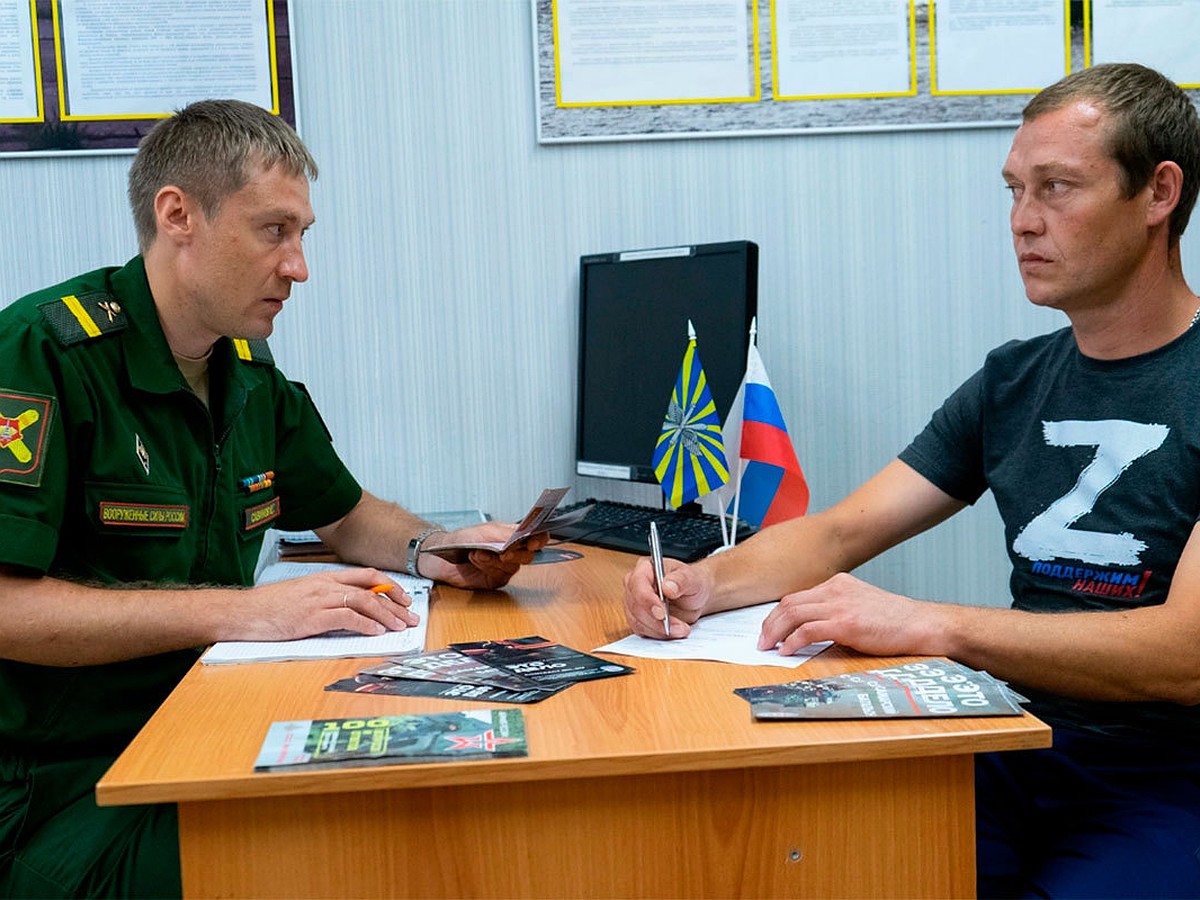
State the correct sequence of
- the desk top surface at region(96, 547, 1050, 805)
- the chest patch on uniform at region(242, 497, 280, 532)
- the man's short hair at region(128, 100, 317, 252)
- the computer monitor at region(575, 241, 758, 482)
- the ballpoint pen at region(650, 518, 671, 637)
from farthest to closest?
the computer monitor at region(575, 241, 758, 482) → the chest patch on uniform at region(242, 497, 280, 532) → the man's short hair at region(128, 100, 317, 252) → the ballpoint pen at region(650, 518, 671, 637) → the desk top surface at region(96, 547, 1050, 805)

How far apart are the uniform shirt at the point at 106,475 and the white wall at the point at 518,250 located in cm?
63

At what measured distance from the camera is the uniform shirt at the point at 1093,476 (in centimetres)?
141

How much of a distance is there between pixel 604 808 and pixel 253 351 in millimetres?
1070

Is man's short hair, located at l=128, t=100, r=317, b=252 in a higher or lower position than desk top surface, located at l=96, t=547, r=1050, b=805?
higher

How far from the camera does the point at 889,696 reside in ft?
3.59

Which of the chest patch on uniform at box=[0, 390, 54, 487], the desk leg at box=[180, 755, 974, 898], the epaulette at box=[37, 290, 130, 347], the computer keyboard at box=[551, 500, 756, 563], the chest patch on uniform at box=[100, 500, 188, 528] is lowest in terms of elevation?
the desk leg at box=[180, 755, 974, 898]

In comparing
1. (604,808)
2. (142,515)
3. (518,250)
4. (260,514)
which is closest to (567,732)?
(604,808)

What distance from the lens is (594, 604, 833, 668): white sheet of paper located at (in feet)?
4.17

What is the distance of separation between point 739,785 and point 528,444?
4.52ft

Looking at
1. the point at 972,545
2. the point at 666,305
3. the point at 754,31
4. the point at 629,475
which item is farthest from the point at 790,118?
the point at 972,545

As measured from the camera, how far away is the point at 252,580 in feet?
5.99

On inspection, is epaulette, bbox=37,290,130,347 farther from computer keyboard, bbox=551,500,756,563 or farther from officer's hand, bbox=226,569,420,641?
computer keyboard, bbox=551,500,756,563

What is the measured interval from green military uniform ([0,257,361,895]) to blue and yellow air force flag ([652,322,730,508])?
637 mm

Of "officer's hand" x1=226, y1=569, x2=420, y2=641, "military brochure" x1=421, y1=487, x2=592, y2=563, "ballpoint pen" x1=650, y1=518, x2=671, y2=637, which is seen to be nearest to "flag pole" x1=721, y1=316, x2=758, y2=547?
"military brochure" x1=421, y1=487, x2=592, y2=563
